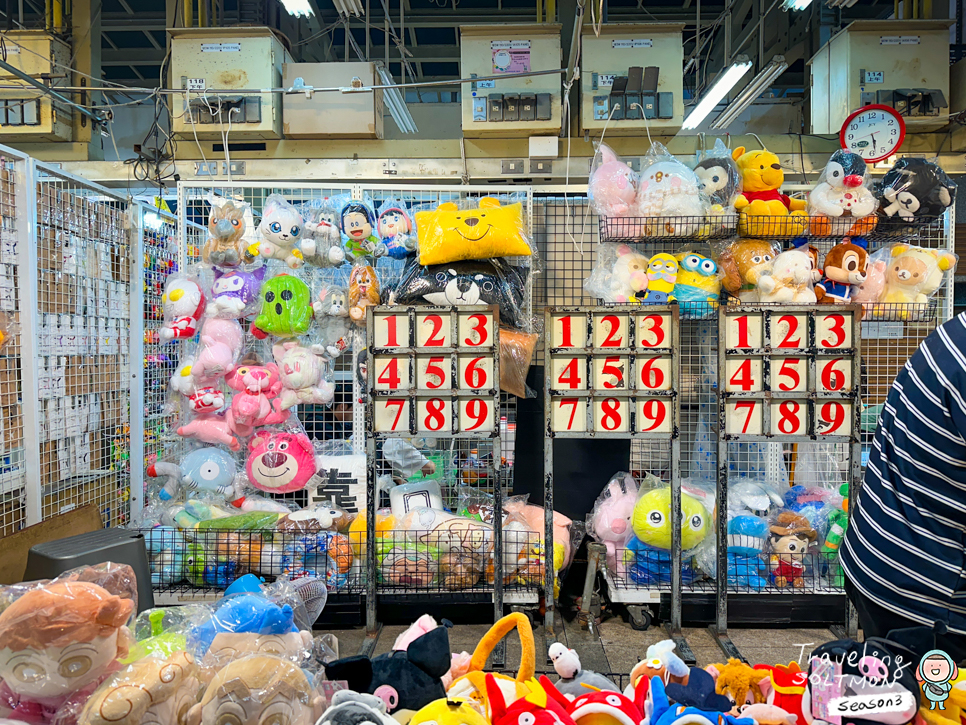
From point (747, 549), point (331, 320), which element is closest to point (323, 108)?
point (331, 320)

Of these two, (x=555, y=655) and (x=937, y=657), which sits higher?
(x=937, y=657)

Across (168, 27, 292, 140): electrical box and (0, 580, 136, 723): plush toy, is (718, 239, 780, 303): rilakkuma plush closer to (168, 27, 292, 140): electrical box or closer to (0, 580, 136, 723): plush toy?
(0, 580, 136, 723): plush toy

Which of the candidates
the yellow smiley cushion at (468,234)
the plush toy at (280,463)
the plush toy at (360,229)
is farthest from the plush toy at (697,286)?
the plush toy at (280,463)

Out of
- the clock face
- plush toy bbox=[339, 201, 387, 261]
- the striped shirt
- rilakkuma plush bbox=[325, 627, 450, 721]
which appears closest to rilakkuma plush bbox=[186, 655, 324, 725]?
rilakkuma plush bbox=[325, 627, 450, 721]

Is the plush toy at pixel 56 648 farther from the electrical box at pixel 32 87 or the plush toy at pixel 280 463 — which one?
the electrical box at pixel 32 87

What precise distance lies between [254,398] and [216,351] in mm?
312

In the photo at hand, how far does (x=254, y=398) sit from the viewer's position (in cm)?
340

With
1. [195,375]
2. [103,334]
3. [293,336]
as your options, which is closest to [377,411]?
[293,336]

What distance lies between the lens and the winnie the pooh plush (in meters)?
3.19

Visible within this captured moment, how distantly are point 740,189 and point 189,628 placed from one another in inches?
121

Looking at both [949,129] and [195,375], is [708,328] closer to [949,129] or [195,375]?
[195,375]

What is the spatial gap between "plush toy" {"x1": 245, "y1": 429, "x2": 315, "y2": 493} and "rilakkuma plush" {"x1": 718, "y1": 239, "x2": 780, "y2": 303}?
2362mm

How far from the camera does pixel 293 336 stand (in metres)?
3.48

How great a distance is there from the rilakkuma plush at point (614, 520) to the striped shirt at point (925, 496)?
171 cm
